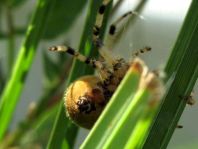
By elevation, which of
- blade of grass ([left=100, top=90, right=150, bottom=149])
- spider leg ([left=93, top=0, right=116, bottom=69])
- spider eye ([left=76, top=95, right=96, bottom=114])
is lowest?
spider eye ([left=76, top=95, right=96, bottom=114])

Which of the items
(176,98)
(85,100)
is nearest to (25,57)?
(85,100)

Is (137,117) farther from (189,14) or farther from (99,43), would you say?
(99,43)

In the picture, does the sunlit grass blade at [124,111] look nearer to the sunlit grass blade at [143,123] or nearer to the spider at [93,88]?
the sunlit grass blade at [143,123]

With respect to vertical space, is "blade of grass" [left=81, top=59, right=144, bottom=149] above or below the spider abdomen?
above

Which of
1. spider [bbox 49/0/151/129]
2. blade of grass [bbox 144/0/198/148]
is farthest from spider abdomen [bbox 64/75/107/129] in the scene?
blade of grass [bbox 144/0/198/148]

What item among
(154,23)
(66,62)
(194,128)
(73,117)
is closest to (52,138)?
(73,117)

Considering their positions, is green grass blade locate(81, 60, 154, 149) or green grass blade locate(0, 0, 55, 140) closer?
green grass blade locate(81, 60, 154, 149)

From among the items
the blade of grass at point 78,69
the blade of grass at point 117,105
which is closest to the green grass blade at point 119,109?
the blade of grass at point 117,105

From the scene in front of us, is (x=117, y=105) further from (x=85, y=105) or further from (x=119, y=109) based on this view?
(x=85, y=105)

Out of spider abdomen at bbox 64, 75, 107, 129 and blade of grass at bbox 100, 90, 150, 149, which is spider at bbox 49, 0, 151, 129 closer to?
spider abdomen at bbox 64, 75, 107, 129
